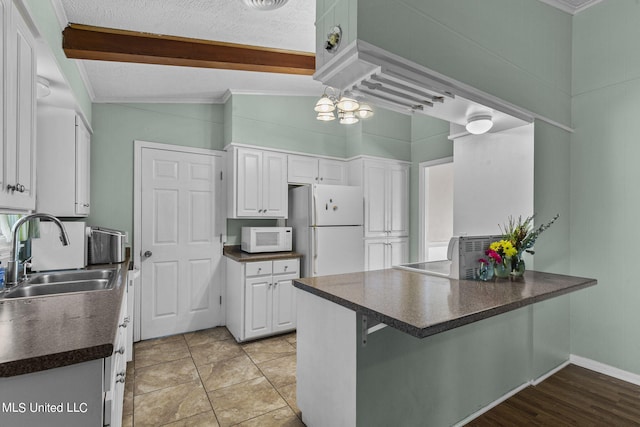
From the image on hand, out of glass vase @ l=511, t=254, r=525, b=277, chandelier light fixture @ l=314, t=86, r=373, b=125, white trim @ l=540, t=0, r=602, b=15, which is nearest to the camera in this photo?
glass vase @ l=511, t=254, r=525, b=277

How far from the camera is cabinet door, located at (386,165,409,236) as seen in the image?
4352mm

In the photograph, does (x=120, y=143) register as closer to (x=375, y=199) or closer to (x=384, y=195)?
(x=375, y=199)

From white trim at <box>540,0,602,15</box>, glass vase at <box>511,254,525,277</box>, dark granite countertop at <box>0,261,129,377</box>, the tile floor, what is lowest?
the tile floor

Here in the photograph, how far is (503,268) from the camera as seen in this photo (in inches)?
80.4

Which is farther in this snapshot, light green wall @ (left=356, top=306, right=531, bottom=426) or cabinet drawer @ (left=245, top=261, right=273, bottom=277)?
cabinet drawer @ (left=245, top=261, right=273, bottom=277)

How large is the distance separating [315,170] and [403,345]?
8.92 feet

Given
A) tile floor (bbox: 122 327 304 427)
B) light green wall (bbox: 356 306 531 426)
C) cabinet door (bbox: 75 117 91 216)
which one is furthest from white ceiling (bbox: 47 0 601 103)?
tile floor (bbox: 122 327 304 427)

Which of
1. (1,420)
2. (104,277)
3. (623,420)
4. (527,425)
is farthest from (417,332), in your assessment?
(104,277)

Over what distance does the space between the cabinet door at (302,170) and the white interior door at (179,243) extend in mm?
847

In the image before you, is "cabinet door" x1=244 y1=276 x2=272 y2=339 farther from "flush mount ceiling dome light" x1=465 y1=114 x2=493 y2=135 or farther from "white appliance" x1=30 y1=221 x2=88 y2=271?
"flush mount ceiling dome light" x1=465 y1=114 x2=493 y2=135

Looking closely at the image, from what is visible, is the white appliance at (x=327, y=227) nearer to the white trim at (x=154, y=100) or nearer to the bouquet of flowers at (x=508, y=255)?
the white trim at (x=154, y=100)

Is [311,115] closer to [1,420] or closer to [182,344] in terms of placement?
[182,344]

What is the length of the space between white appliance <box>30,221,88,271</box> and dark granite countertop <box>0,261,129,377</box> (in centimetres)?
102

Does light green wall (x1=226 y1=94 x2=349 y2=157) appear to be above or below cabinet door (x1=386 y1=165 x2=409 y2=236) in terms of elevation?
above
